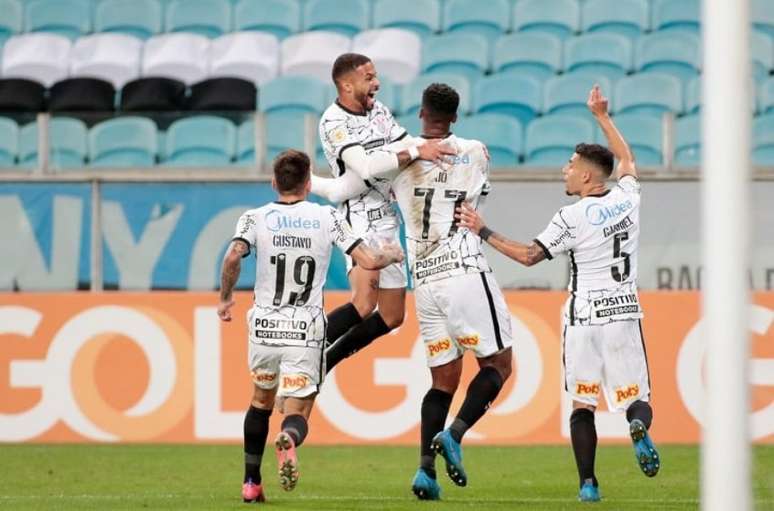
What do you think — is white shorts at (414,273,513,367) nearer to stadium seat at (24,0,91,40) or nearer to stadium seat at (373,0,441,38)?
stadium seat at (373,0,441,38)

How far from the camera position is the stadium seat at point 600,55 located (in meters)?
17.6

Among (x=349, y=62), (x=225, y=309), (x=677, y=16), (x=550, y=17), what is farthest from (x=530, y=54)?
(x=225, y=309)

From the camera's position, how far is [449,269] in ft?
30.4

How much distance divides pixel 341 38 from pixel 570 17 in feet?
8.34

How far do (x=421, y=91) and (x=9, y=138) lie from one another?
4253mm

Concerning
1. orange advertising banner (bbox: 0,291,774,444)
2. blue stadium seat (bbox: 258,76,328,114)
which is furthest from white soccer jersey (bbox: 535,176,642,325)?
blue stadium seat (bbox: 258,76,328,114)

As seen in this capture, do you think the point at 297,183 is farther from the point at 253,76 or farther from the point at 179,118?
the point at 253,76

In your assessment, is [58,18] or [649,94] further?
[58,18]

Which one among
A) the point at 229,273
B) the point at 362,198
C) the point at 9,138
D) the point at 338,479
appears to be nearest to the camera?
the point at 229,273

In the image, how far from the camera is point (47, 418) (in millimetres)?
13547

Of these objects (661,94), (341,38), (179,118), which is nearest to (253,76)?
(341,38)

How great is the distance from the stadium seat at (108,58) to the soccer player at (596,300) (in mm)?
9517

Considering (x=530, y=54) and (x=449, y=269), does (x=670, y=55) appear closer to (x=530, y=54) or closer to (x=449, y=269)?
(x=530, y=54)

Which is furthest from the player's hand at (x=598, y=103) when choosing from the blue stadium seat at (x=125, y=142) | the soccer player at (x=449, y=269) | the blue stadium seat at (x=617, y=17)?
the blue stadium seat at (x=617, y=17)
